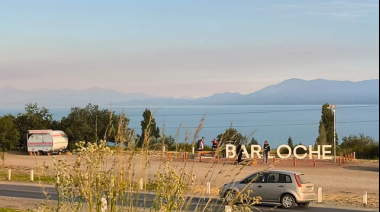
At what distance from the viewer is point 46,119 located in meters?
58.4

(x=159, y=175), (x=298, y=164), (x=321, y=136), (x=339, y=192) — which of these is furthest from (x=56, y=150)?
(x=159, y=175)

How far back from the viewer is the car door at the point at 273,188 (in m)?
21.7

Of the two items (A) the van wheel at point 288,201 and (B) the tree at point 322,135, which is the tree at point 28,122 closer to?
(B) the tree at point 322,135

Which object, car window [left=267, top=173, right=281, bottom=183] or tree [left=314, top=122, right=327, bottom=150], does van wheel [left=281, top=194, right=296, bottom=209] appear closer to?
car window [left=267, top=173, right=281, bottom=183]

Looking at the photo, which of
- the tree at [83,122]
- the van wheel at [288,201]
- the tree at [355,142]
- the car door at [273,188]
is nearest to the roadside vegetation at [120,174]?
the car door at [273,188]

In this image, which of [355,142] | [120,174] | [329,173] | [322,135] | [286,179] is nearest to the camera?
[120,174]

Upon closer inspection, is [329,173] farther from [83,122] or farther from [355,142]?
[355,142]

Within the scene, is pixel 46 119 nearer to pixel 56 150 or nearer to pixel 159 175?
pixel 56 150

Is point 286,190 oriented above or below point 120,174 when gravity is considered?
below

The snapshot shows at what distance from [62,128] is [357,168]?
29.0 metres

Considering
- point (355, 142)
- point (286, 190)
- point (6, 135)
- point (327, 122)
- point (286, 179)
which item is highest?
point (327, 122)

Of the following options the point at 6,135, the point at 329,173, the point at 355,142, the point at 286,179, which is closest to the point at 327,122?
the point at 355,142

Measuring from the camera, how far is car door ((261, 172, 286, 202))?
21.7 meters

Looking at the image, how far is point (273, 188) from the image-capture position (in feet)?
71.3
